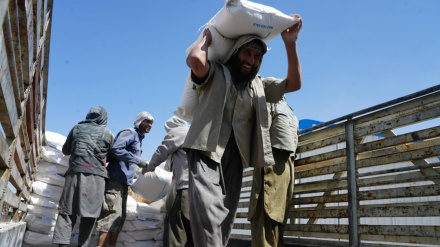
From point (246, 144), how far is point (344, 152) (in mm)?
1469

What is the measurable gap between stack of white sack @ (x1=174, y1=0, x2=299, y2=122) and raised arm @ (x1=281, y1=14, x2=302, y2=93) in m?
0.04

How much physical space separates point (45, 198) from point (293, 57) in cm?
402

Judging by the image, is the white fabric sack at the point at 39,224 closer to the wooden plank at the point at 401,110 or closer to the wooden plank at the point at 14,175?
the wooden plank at the point at 14,175

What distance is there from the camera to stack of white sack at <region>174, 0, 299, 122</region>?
257 cm

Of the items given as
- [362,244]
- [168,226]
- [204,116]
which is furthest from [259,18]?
[168,226]

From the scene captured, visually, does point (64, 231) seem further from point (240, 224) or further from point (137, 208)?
point (240, 224)

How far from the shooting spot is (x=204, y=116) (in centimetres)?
238

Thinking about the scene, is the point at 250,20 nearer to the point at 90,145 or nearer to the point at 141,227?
the point at 90,145

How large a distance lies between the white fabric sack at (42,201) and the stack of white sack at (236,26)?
3.30 metres

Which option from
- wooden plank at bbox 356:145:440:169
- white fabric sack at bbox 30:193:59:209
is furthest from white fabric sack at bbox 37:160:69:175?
wooden plank at bbox 356:145:440:169

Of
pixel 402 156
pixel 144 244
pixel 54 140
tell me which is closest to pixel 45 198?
pixel 54 140

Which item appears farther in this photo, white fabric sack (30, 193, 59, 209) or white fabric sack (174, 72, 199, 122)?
white fabric sack (30, 193, 59, 209)

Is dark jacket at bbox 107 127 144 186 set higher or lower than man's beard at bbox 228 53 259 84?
lower

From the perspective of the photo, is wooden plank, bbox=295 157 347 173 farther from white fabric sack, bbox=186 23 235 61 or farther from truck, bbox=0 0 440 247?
white fabric sack, bbox=186 23 235 61
